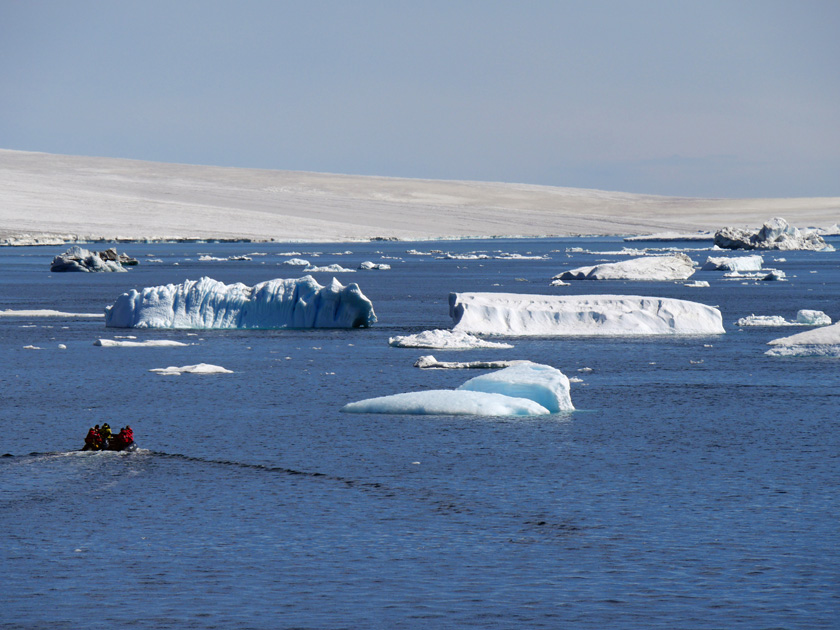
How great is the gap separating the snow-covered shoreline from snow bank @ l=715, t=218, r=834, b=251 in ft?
157

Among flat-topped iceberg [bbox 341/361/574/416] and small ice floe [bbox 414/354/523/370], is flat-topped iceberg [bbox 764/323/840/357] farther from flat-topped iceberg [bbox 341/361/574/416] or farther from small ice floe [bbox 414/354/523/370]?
flat-topped iceberg [bbox 341/361/574/416]

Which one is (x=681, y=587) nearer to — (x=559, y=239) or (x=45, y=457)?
(x=45, y=457)

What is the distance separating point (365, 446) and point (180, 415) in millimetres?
4701

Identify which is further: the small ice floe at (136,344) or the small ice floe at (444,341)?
the small ice floe at (136,344)

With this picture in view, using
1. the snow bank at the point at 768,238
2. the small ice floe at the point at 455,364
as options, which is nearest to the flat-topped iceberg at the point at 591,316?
the small ice floe at the point at 455,364

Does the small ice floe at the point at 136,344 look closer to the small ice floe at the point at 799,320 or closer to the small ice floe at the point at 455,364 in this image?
the small ice floe at the point at 455,364

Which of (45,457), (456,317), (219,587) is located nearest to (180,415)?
(45,457)

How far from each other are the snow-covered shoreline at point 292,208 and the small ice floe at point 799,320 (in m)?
94.4

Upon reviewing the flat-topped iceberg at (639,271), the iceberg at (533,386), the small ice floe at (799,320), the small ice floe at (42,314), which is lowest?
the small ice floe at (42,314)

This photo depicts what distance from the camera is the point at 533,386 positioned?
20.9m

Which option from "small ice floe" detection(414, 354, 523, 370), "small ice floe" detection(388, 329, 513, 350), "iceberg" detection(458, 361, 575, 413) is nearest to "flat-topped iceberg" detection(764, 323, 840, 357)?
"small ice floe" detection(388, 329, 513, 350)

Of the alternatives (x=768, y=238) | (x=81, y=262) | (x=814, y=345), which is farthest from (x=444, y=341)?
(x=768, y=238)

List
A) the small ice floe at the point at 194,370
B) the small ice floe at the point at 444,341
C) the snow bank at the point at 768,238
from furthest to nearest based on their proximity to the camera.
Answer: the snow bank at the point at 768,238, the small ice floe at the point at 444,341, the small ice floe at the point at 194,370

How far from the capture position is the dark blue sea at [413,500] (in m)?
10.9
